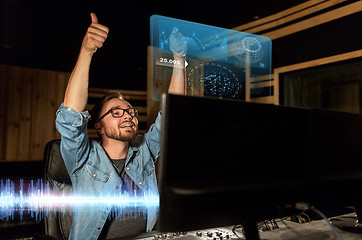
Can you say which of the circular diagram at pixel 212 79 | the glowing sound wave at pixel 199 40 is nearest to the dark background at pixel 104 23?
the glowing sound wave at pixel 199 40

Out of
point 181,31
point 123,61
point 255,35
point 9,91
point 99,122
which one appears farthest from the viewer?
point 123,61

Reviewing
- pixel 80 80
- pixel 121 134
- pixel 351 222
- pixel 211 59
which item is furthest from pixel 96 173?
pixel 211 59

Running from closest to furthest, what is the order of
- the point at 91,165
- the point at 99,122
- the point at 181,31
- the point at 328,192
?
1. the point at 328,192
2. the point at 91,165
3. the point at 99,122
4. the point at 181,31

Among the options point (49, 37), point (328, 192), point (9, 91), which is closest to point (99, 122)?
point (328, 192)

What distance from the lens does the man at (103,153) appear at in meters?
1.44

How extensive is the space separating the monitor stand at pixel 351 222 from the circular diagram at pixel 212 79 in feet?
4.93

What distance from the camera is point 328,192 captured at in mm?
1104

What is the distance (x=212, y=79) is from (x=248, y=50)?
0.59 m

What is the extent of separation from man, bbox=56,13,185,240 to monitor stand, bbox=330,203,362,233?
95cm

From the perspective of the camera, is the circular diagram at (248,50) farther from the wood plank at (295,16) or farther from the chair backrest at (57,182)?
the chair backrest at (57,182)

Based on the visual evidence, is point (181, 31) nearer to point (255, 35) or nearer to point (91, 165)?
point (255, 35)

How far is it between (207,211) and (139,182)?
1.00 m

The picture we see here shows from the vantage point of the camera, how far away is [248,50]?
3.03 meters

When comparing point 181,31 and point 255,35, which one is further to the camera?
point 255,35
